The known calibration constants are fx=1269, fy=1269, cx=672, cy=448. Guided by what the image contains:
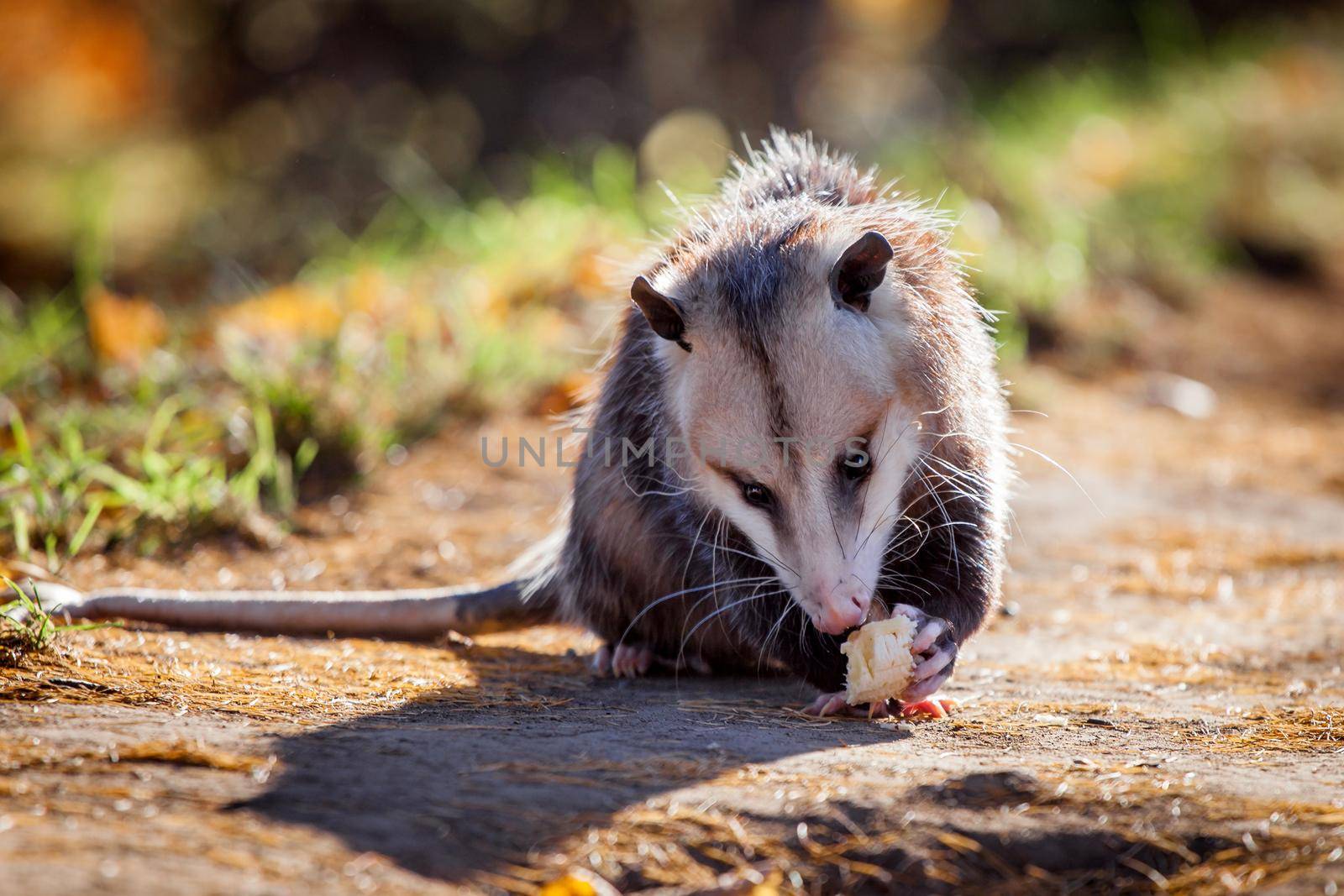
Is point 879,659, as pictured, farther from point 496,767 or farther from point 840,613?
point 496,767

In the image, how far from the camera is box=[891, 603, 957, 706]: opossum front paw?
2.15 meters

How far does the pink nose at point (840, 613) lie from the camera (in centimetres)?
199

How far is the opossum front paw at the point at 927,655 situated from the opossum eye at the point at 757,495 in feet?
1.01

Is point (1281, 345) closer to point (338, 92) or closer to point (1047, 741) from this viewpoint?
point (1047, 741)

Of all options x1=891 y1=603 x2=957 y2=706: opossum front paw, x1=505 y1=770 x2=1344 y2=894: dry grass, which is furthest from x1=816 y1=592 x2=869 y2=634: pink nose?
x1=505 y1=770 x2=1344 y2=894: dry grass

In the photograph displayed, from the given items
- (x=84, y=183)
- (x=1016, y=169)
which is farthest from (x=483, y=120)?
(x=1016, y=169)

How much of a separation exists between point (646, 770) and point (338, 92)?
7.23 meters

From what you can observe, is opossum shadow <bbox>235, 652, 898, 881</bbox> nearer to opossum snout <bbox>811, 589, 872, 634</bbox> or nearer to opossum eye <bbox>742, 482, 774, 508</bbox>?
opossum snout <bbox>811, 589, 872, 634</bbox>

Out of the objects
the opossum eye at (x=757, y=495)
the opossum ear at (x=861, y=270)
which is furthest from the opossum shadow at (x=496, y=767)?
the opossum ear at (x=861, y=270)

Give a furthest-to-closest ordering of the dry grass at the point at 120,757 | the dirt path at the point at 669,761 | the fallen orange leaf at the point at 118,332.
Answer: the fallen orange leaf at the point at 118,332 < the dry grass at the point at 120,757 < the dirt path at the point at 669,761

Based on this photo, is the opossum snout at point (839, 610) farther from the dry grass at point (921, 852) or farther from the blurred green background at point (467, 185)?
the blurred green background at point (467, 185)

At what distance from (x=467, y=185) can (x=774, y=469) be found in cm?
579

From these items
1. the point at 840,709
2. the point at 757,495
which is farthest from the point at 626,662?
the point at 757,495

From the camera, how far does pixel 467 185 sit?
7.47m
